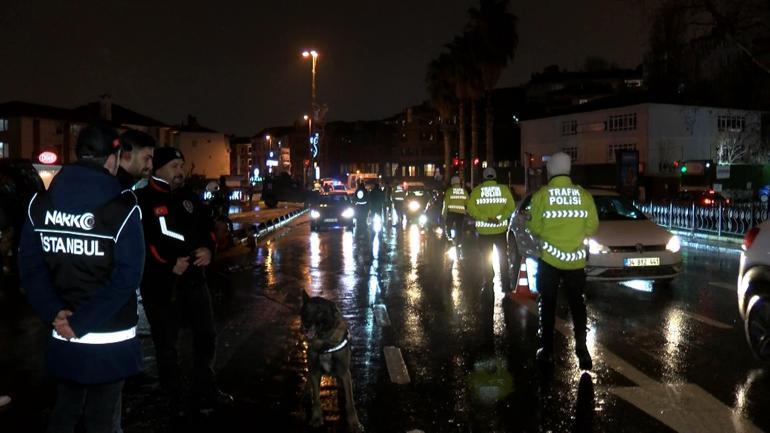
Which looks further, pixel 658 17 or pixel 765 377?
pixel 658 17

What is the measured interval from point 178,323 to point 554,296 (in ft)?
11.4

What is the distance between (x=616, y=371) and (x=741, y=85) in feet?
90.5

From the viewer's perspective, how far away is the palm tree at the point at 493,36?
47.4m

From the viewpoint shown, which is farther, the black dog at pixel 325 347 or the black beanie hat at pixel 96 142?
the black dog at pixel 325 347

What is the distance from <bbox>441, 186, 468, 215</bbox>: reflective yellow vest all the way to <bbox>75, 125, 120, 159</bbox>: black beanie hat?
12.1 metres

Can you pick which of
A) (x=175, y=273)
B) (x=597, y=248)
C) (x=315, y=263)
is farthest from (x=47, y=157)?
(x=597, y=248)

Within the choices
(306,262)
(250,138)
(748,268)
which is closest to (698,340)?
(748,268)

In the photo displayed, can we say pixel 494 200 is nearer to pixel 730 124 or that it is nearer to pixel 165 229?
pixel 165 229

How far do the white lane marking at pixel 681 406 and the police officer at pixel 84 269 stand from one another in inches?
156

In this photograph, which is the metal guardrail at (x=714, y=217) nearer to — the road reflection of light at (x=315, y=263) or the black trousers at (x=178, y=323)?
the road reflection of light at (x=315, y=263)

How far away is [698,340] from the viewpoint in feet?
26.8

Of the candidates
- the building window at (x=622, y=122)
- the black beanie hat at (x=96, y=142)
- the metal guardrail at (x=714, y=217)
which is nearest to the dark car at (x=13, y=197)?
the black beanie hat at (x=96, y=142)

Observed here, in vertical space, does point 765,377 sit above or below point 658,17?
below

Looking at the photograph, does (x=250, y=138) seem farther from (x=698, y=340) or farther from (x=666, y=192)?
(x=698, y=340)
